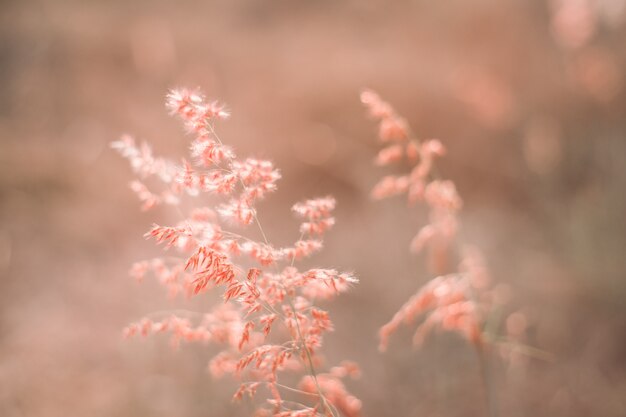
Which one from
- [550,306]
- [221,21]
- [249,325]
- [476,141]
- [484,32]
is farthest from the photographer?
[221,21]

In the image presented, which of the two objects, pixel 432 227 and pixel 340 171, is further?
pixel 340 171

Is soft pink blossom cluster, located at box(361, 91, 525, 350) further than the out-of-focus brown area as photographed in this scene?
No

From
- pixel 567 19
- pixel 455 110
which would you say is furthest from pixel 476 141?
pixel 567 19

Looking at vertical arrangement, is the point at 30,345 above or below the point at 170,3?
below

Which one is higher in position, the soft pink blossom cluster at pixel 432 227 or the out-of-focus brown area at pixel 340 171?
the out-of-focus brown area at pixel 340 171

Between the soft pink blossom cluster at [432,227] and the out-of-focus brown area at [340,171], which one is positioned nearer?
the soft pink blossom cluster at [432,227]

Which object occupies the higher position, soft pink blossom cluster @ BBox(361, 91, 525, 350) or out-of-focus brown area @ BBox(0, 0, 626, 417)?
out-of-focus brown area @ BBox(0, 0, 626, 417)

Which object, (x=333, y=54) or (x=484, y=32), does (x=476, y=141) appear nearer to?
(x=484, y=32)

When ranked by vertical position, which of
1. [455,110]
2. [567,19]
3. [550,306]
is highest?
[455,110]
